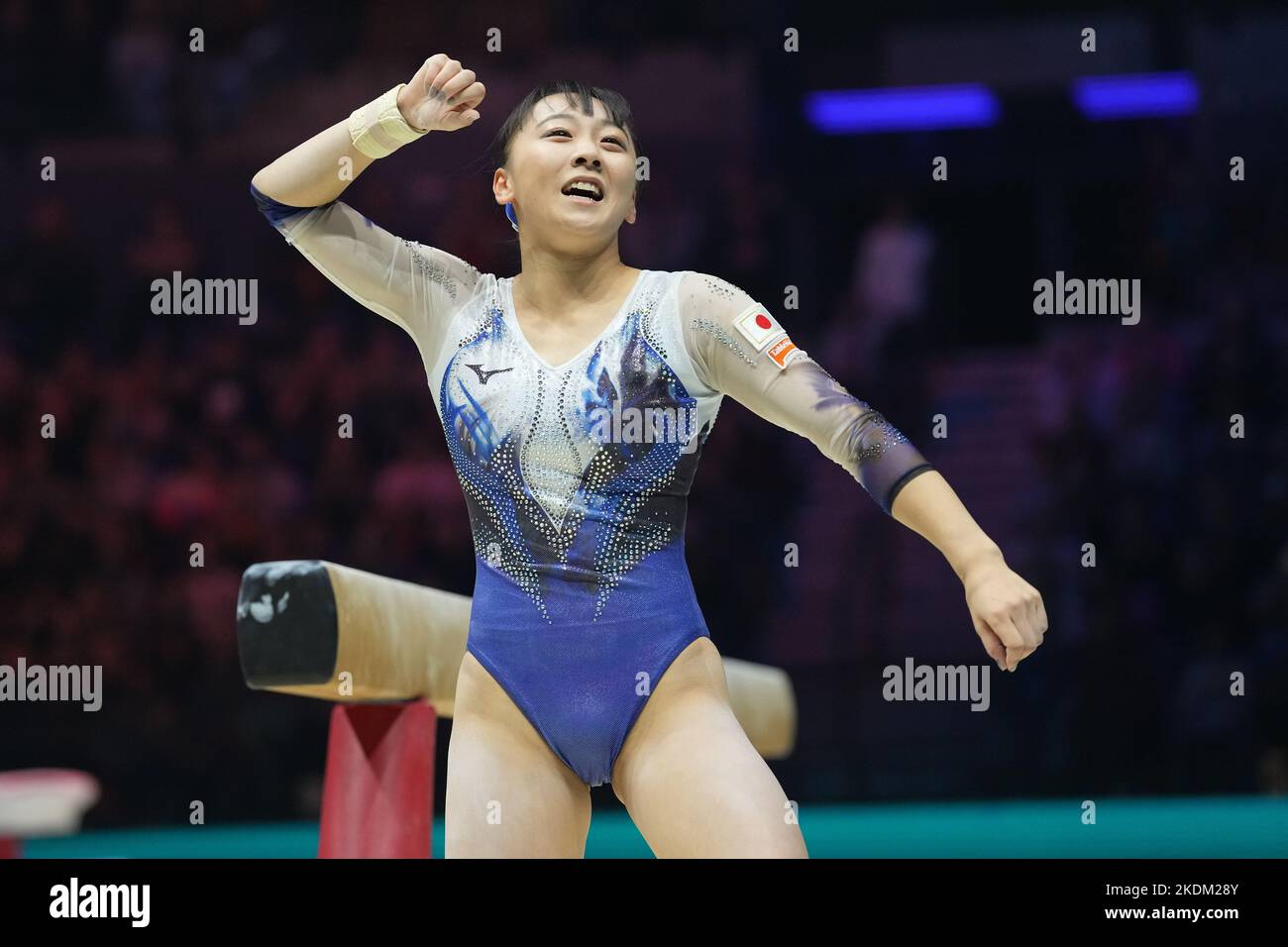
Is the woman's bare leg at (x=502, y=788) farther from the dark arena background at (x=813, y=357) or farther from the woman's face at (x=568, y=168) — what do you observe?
the dark arena background at (x=813, y=357)

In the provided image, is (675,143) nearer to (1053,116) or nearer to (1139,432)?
(1053,116)

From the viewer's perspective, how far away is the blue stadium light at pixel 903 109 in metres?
9.88

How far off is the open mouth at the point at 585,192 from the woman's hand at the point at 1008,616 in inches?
43.4

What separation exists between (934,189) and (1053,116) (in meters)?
0.88

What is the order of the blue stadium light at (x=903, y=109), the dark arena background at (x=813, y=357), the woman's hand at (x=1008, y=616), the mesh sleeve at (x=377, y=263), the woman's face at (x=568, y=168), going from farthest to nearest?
the blue stadium light at (x=903, y=109) < the dark arena background at (x=813, y=357) < the mesh sleeve at (x=377, y=263) < the woman's face at (x=568, y=168) < the woman's hand at (x=1008, y=616)

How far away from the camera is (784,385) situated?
2861mm

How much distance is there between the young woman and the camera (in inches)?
109

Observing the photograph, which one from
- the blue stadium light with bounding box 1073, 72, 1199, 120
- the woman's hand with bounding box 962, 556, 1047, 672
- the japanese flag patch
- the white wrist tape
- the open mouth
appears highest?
the blue stadium light with bounding box 1073, 72, 1199, 120

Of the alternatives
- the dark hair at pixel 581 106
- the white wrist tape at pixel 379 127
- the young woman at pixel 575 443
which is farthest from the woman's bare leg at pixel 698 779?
the white wrist tape at pixel 379 127

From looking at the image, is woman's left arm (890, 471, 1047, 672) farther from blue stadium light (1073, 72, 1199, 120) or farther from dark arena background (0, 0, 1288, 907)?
blue stadium light (1073, 72, 1199, 120)

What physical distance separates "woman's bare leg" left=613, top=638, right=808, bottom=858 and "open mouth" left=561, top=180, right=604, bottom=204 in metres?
0.88

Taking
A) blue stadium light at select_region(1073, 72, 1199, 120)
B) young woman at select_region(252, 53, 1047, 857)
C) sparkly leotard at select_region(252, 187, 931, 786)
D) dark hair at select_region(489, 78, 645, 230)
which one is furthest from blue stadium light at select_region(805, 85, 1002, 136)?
sparkly leotard at select_region(252, 187, 931, 786)

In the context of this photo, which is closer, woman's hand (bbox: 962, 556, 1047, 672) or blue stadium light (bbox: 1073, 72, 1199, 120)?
woman's hand (bbox: 962, 556, 1047, 672)

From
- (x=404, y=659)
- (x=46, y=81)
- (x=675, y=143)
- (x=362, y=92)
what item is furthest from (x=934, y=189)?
(x=404, y=659)
